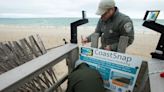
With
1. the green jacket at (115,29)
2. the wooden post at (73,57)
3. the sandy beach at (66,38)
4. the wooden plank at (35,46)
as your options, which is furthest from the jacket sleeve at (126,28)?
the sandy beach at (66,38)

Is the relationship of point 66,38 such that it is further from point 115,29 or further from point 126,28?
point 126,28

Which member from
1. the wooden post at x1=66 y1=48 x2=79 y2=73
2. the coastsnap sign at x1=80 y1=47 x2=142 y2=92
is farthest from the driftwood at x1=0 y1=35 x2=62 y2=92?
the coastsnap sign at x1=80 y1=47 x2=142 y2=92

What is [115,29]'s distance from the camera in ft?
9.70

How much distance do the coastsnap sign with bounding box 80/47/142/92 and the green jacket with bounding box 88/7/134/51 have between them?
512 mm

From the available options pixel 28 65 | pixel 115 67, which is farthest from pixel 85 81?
pixel 28 65

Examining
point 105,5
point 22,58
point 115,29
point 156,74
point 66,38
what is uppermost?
point 105,5

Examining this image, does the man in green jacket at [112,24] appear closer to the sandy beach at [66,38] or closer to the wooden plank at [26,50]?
the wooden plank at [26,50]

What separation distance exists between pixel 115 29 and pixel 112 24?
0.24ft

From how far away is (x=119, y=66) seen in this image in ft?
7.09

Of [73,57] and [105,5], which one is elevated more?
[105,5]

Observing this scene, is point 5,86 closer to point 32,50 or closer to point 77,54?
point 77,54

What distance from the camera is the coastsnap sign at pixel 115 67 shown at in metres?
2.10

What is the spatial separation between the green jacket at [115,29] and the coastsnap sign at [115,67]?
51cm

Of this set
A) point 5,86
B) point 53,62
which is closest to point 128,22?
point 53,62
